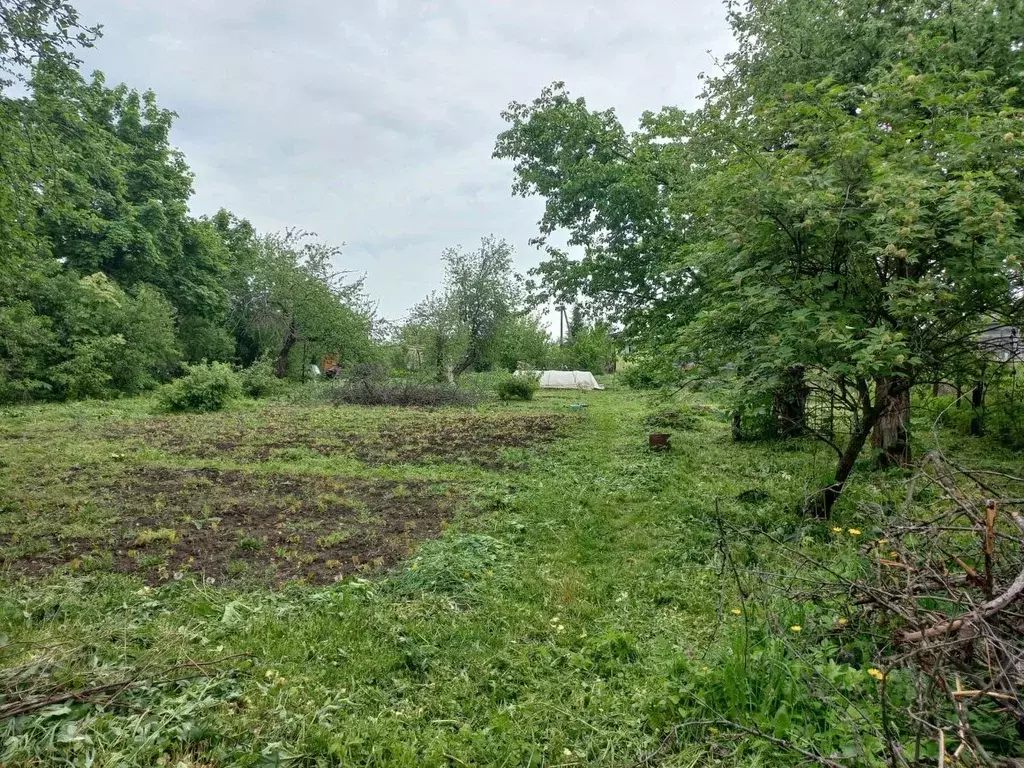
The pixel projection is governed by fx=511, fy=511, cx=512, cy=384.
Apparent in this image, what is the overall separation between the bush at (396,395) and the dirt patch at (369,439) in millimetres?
4264

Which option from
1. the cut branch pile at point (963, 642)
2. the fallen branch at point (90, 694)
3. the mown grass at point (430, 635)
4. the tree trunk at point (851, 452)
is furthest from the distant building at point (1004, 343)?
the fallen branch at point (90, 694)

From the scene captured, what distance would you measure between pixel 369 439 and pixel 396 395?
7.18 meters

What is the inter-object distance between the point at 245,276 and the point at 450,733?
2727 centimetres

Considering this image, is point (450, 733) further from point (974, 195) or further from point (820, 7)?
point (820, 7)

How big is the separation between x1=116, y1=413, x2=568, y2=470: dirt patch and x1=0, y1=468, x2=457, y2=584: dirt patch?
1476 millimetres

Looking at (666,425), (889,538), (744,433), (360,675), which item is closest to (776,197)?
(889,538)

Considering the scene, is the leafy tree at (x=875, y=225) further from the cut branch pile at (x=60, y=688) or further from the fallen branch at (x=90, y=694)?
the cut branch pile at (x=60, y=688)

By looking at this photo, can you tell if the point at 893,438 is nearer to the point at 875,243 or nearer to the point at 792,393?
the point at 792,393

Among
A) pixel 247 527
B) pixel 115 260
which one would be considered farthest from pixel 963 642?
pixel 115 260

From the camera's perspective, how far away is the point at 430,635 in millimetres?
3100

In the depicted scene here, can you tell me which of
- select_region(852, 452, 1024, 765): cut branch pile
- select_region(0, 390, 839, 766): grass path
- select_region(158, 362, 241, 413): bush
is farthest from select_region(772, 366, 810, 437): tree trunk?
select_region(158, 362, 241, 413): bush

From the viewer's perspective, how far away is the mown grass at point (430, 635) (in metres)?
2.18

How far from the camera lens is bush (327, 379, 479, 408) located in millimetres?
17078

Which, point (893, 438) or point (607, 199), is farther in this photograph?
point (607, 199)
